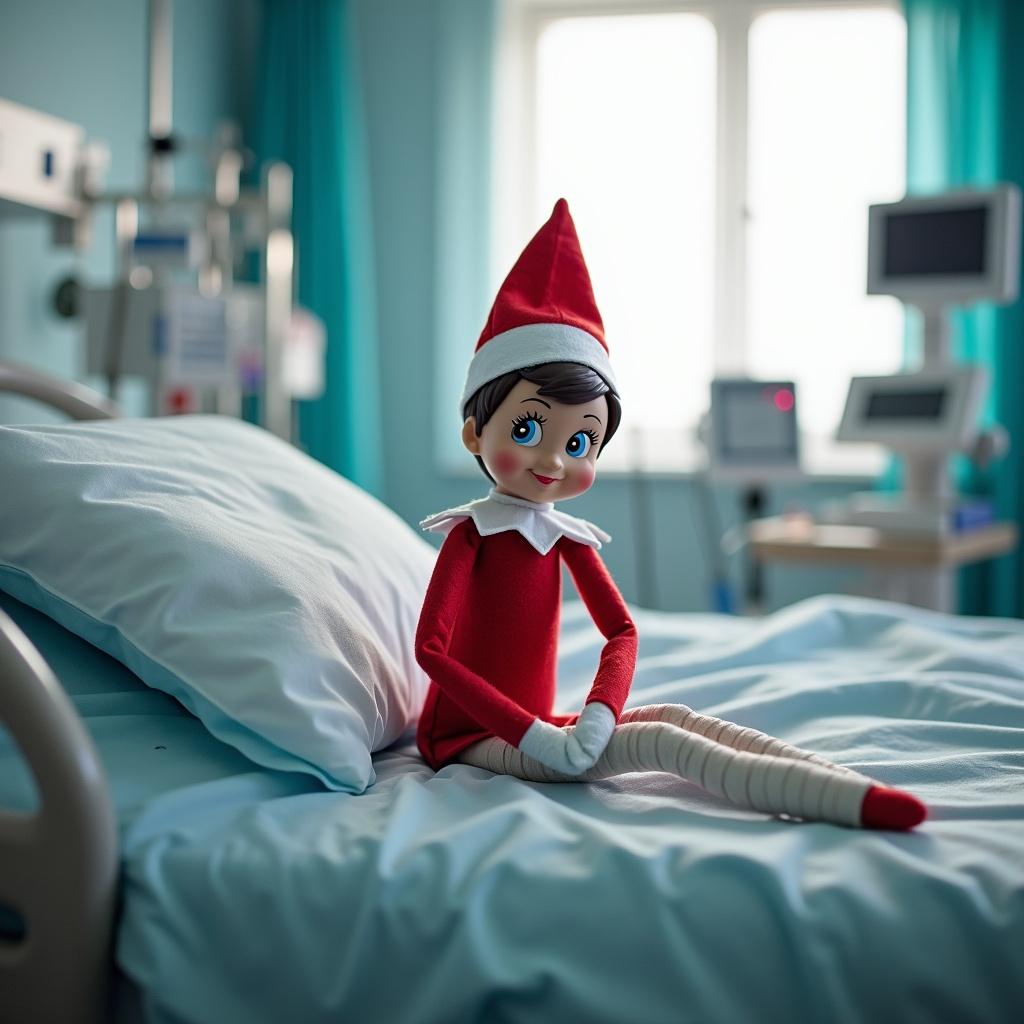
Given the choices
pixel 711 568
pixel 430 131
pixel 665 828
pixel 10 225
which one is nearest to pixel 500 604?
pixel 665 828

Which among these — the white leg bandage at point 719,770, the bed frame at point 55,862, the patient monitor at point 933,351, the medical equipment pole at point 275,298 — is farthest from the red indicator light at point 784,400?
the bed frame at point 55,862

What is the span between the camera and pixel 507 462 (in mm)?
1101

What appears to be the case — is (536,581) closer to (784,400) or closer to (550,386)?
(550,386)

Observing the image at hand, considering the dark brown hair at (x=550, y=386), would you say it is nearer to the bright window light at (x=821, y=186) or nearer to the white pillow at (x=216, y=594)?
the white pillow at (x=216, y=594)

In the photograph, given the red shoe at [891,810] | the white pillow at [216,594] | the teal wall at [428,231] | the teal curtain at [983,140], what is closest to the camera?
the red shoe at [891,810]

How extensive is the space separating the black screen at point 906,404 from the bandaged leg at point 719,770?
1750 millimetres

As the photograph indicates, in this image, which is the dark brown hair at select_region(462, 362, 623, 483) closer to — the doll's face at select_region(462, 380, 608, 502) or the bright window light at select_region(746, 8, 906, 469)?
the doll's face at select_region(462, 380, 608, 502)

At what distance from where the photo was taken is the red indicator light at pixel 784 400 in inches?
103

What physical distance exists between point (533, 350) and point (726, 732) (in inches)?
15.6

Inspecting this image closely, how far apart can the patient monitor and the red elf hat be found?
5.30ft

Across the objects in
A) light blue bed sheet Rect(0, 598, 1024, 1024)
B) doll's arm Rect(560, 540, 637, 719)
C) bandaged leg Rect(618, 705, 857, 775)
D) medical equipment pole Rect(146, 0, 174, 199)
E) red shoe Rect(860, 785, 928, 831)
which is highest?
medical equipment pole Rect(146, 0, 174, 199)

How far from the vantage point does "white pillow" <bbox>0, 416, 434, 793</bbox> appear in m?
1.01

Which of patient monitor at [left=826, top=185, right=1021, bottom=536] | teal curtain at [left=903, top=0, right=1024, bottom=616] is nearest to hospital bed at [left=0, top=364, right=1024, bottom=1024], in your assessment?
patient monitor at [left=826, top=185, right=1021, bottom=536]

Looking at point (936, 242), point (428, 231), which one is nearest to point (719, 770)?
point (936, 242)
